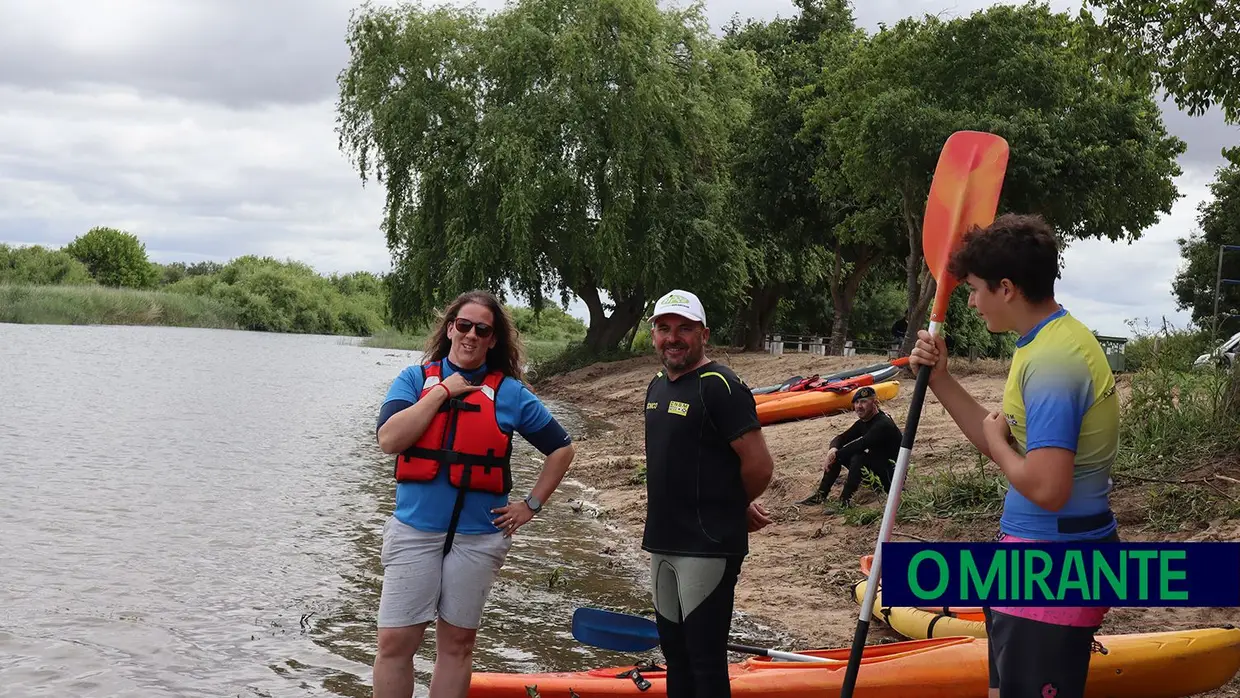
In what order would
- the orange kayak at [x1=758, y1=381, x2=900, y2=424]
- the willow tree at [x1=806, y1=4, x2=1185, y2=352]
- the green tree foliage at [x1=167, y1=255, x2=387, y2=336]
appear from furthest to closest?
the green tree foliage at [x1=167, y1=255, x2=387, y2=336] → the willow tree at [x1=806, y1=4, x2=1185, y2=352] → the orange kayak at [x1=758, y1=381, x2=900, y2=424]

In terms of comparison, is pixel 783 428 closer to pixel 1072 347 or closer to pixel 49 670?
pixel 49 670

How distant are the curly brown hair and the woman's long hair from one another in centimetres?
216

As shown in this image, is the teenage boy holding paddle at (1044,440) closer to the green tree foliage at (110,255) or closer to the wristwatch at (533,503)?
the wristwatch at (533,503)

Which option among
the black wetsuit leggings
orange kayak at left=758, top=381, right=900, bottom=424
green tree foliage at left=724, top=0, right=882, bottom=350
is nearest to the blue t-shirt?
the black wetsuit leggings

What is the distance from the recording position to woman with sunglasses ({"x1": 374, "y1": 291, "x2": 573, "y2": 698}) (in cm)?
427

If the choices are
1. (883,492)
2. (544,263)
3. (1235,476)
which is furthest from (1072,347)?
(544,263)

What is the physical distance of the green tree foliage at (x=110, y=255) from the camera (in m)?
95.1

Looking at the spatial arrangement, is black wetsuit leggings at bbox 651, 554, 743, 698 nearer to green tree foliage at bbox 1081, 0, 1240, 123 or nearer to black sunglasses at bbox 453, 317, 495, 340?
black sunglasses at bbox 453, 317, 495, 340

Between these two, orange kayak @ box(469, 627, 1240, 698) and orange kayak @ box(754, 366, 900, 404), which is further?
orange kayak @ box(754, 366, 900, 404)

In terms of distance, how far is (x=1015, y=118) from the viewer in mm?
20594

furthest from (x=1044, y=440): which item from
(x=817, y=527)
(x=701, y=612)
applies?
(x=817, y=527)

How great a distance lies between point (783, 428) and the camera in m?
16.5

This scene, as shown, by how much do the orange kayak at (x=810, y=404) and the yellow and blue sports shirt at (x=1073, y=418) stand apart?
47.3ft

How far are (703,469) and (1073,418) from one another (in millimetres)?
1620
